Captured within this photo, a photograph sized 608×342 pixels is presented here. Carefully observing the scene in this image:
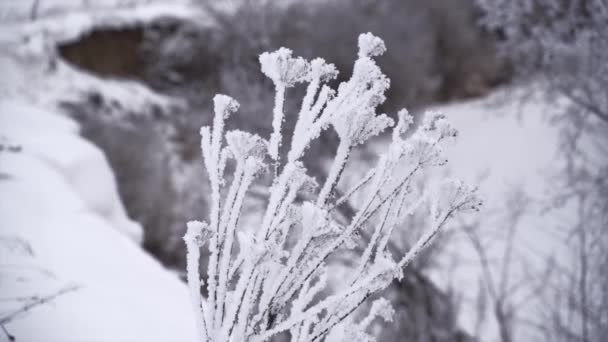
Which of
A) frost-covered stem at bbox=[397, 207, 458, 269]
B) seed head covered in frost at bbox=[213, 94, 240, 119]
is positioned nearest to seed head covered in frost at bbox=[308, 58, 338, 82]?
seed head covered in frost at bbox=[213, 94, 240, 119]

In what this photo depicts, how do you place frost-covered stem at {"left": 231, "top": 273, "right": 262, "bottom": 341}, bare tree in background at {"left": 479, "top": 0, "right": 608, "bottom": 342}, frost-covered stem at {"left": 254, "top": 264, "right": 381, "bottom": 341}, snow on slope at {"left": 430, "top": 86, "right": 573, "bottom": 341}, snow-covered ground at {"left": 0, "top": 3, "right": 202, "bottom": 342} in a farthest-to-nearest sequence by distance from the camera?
snow on slope at {"left": 430, "top": 86, "right": 573, "bottom": 341}, bare tree in background at {"left": 479, "top": 0, "right": 608, "bottom": 342}, snow-covered ground at {"left": 0, "top": 3, "right": 202, "bottom": 342}, frost-covered stem at {"left": 231, "top": 273, "right": 262, "bottom": 341}, frost-covered stem at {"left": 254, "top": 264, "right": 381, "bottom": 341}

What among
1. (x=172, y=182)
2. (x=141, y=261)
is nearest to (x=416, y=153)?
(x=141, y=261)

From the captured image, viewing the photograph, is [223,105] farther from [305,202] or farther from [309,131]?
[305,202]

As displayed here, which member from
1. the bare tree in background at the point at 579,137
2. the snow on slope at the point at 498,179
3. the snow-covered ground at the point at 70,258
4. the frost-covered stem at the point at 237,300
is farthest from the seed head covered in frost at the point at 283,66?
the snow on slope at the point at 498,179

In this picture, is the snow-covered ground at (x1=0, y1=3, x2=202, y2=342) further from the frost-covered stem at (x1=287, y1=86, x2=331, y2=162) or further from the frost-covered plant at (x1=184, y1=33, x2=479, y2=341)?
the frost-covered stem at (x1=287, y1=86, x2=331, y2=162)

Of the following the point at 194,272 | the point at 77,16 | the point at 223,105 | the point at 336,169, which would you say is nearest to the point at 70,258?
the point at 194,272

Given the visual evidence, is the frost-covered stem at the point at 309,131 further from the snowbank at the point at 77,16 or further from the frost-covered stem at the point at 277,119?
the snowbank at the point at 77,16
